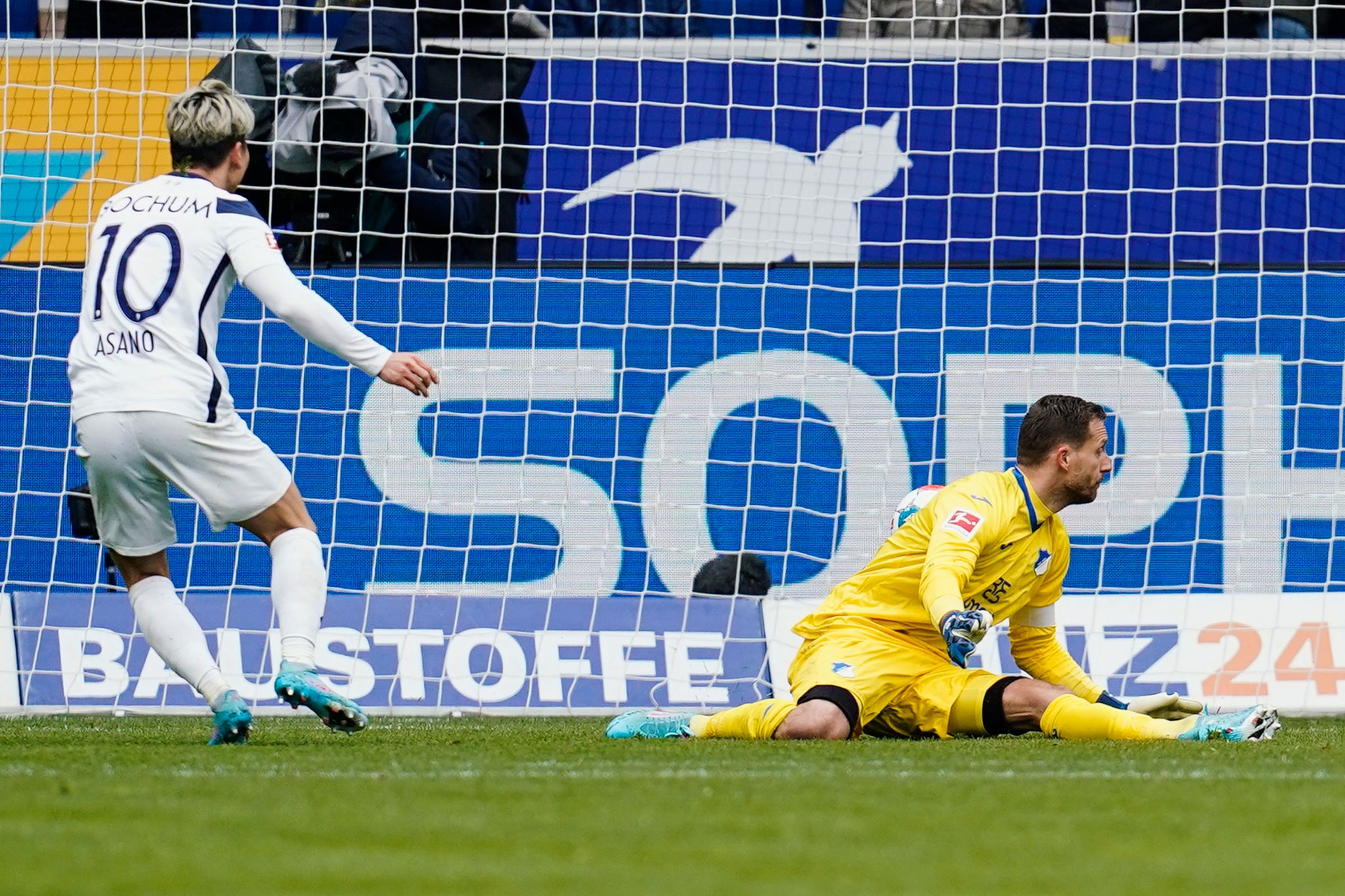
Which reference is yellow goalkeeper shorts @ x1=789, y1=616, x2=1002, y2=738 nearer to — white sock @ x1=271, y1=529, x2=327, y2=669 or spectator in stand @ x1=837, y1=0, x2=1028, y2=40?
white sock @ x1=271, y1=529, x2=327, y2=669

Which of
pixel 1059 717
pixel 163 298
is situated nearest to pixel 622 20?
pixel 163 298

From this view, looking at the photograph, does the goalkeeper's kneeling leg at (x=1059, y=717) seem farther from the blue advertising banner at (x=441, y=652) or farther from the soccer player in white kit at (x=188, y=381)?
the blue advertising banner at (x=441, y=652)

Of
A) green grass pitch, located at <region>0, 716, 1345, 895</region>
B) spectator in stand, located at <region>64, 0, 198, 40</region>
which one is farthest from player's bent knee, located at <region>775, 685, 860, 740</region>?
spectator in stand, located at <region>64, 0, 198, 40</region>

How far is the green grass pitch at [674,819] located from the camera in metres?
2.65

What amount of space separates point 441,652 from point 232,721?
226 centimetres

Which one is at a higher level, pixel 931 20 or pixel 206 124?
pixel 931 20

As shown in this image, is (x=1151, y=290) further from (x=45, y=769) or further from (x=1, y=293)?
(x=45, y=769)

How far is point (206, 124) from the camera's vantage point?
5168 millimetres

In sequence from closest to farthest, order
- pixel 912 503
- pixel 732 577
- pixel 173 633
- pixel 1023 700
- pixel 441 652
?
pixel 173 633 → pixel 1023 700 → pixel 912 503 → pixel 441 652 → pixel 732 577

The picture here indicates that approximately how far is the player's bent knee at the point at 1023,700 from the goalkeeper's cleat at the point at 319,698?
175 cm

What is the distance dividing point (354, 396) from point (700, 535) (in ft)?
5.14

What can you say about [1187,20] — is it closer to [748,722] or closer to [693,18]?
[693,18]

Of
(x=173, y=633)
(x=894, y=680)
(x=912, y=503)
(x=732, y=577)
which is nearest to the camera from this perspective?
(x=173, y=633)

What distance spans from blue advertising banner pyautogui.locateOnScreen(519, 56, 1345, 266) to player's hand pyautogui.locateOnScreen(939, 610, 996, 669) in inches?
159
